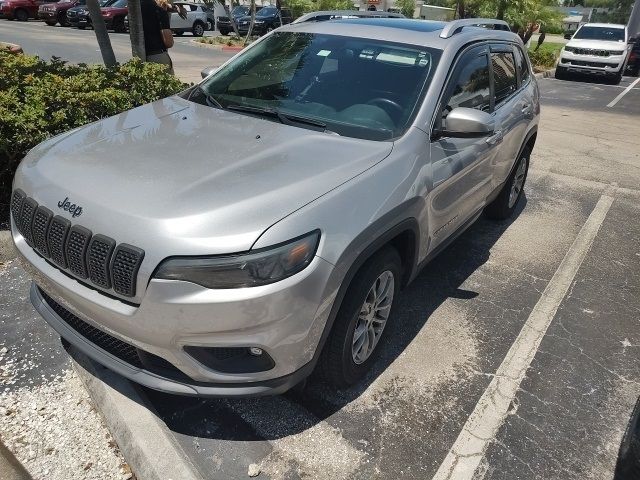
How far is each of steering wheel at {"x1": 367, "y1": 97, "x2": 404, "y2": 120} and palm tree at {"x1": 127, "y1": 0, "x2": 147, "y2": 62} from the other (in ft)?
13.2

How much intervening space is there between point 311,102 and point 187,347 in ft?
5.72

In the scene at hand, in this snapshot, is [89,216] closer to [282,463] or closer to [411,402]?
[282,463]

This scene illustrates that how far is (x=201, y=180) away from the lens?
2.37m

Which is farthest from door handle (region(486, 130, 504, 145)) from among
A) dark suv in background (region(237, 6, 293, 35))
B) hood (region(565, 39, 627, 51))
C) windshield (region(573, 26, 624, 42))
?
dark suv in background (region(237, 6, 293, 35))

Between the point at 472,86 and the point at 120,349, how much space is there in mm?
2830

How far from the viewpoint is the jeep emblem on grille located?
2.23 m

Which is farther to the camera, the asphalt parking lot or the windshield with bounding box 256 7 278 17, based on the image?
the windshield with bounding box 256 7 278 17

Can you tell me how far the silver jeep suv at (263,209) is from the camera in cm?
207

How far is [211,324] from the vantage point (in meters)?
2.05

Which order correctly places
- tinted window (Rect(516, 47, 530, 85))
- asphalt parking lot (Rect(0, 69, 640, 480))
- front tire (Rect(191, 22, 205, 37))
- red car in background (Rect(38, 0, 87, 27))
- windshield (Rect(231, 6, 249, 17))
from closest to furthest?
1. asphalt parking lot (Rect(0, 69, 640, 480))
2. tinted window (Rect(516, 47, 530, 85))
3. red car in background (Rect(38, 0, 87, 27))
4. front tire (Rect(191, 22, 205, 37))
5. windshield (Rect(231, 6, 249, 17))

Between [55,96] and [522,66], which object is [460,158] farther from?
[55,96]

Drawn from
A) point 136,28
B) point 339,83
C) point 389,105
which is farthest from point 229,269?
point 136,28

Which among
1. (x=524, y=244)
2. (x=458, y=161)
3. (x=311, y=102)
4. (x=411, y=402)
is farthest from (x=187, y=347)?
→ (x=524, y=244)

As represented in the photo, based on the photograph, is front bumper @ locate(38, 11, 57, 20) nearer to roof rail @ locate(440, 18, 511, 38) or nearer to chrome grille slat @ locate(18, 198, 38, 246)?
roof rail @ locate(440, 18, 511, 38)
